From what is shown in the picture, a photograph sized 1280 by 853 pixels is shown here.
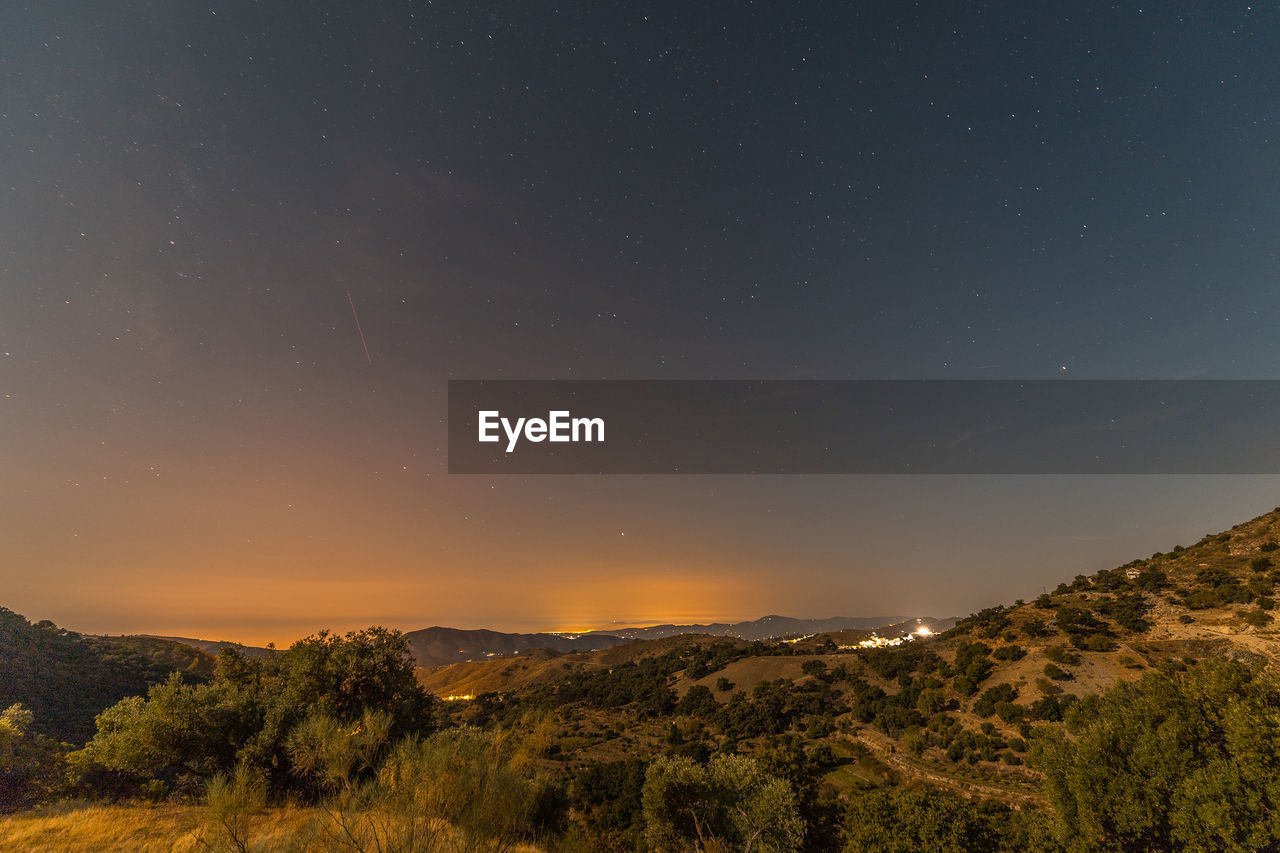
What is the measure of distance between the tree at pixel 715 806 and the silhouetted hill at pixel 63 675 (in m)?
40.5

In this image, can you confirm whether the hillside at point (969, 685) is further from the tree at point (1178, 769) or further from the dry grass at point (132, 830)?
the dry grass at point (132, 830)

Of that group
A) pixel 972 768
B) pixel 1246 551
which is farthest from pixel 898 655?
pixel 1246 551

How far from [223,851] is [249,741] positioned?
15759 mm

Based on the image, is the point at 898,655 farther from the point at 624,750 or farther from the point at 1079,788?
the point at 1079,788

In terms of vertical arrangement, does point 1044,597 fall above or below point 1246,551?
below

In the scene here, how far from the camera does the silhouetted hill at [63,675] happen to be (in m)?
46.6

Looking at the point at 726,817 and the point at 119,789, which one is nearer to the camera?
the point at 119,789

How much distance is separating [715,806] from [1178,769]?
22.1 m

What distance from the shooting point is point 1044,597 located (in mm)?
84562

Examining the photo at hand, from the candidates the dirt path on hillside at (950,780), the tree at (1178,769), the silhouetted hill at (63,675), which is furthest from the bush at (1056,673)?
the silhouetted hill at (63,675)

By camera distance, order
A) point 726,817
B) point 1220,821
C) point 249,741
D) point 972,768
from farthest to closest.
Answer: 1. point 972,768
2. point 726,817
3. point 249,741
4. point 1220,821

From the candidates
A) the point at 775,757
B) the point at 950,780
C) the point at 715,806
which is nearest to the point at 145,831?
the point at 715,806

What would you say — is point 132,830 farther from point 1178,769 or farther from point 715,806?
point 1178,769

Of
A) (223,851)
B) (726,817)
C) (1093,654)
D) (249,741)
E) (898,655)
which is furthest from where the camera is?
(898,655)
